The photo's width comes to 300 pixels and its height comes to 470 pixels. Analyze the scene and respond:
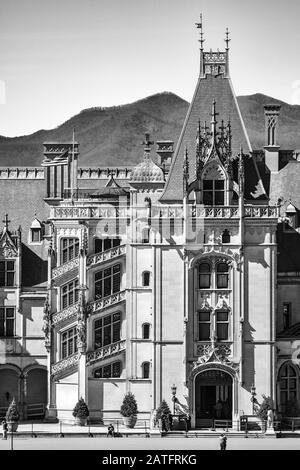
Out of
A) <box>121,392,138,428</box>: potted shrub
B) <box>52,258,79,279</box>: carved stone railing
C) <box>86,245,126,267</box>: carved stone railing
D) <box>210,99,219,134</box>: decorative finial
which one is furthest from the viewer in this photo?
<box>52,258,79,279</box>: carved stone railing

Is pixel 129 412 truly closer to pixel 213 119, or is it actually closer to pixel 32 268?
pixel 32 268

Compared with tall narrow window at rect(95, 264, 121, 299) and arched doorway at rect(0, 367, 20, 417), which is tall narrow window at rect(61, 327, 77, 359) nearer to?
tall narrow window at rect(95, 264, 121, 299)

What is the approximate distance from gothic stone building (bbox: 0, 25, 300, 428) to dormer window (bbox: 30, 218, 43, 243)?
0.46 meters

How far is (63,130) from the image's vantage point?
17412 cm

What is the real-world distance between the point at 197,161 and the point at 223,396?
1324 centimetres

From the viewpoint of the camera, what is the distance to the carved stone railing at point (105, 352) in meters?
143

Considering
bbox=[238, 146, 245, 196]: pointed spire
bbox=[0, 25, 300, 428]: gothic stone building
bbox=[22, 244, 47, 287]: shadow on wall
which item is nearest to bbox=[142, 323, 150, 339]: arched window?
bbox=[0, 25, 300, 428]: gothic stone building

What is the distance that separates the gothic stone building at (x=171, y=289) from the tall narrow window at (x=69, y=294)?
0.27 ft

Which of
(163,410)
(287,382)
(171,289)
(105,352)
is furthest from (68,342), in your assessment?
(287,382)

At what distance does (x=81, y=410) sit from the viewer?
463 ft

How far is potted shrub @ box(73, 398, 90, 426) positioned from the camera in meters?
141

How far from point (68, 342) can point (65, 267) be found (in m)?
4.33

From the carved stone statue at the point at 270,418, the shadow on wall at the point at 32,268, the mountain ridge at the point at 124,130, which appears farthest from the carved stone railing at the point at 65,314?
the mountain ridge at the point at 124,130
